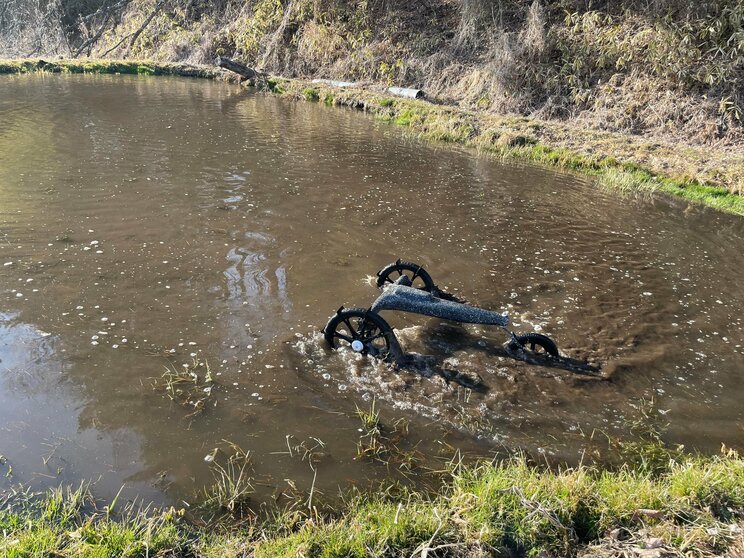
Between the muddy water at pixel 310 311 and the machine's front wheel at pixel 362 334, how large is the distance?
0.16 metres

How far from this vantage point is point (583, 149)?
14.9 m

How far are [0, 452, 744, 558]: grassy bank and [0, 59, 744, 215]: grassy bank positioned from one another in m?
10.0

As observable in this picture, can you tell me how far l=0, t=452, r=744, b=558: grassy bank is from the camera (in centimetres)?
329

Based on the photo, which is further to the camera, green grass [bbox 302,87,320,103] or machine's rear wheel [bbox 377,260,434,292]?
green grass [bbox 302,87,320,103]

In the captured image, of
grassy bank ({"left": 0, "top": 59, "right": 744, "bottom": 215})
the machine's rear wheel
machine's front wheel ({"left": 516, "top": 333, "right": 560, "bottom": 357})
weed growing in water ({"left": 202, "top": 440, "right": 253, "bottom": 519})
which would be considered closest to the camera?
weed growing in water ({"left": 202, "top": 440, "right": 253, "bottom": 519})

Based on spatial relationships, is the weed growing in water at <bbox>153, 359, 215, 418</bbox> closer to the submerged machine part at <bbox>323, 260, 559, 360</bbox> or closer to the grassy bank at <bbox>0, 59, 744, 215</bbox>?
the submerged machine part at <bbox>323, 260, 559, 360</bbox>

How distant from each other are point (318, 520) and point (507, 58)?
63.9 ft

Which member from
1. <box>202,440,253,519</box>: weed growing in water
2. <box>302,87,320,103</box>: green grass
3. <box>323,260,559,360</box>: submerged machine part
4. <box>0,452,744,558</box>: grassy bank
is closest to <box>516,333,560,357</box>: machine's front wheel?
<box>323,260,559,360</box>: submerged machine part

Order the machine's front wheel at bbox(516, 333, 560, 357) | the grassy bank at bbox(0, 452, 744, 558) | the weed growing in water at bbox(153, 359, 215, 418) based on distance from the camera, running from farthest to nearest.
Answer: the machine's front wheel at bbox(516, 333, 560, 357) → the weed growing in water at bbox(153, 359, 215, 418) → the grassy bank at bbox(0, 452, 744, 558)

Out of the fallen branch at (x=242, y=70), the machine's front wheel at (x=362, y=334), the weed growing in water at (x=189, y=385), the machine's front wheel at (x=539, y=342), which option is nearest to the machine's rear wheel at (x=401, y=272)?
the machine's front wheel at (x=362, y=334)

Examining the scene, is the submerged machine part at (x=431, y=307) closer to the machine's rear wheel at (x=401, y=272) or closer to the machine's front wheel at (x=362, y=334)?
the machine's front wheel at (x=362, y=334)

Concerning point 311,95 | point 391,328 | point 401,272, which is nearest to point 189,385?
point 391,328

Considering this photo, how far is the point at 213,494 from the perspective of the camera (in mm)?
3912

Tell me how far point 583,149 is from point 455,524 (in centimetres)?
1363
